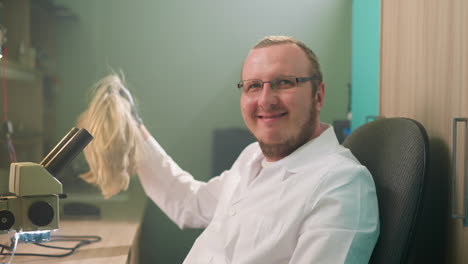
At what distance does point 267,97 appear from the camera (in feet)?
4.29

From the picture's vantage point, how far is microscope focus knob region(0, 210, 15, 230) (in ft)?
3.18

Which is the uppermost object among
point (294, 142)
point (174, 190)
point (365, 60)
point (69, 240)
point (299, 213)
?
point (365, 60)

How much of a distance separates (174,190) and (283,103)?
69 centimetres

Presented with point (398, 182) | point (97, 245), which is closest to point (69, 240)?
point (97, 245)

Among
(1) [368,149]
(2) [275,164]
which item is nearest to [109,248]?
(2) [275,164]

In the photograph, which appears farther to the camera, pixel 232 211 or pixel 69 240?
pixel 69 240

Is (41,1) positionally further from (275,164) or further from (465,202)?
(465,202)

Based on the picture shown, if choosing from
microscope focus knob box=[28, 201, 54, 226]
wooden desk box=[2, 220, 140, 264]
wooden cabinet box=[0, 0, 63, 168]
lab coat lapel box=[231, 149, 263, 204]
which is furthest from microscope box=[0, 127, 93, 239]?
wooden cabinet box=[0, 0, 63, 168]

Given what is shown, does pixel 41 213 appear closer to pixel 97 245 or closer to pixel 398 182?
pixel 97 245

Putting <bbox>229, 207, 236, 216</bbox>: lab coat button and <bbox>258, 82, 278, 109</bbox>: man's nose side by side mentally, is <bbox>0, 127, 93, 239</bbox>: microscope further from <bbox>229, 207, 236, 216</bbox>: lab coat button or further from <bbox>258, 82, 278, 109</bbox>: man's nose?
<bbox>258, 82, 278, 109</bbox>: man's nose

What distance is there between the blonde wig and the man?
39cm

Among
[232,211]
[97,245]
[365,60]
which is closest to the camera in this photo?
[232,211]

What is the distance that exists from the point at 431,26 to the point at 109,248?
1167mm

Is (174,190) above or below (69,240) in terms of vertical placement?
above
